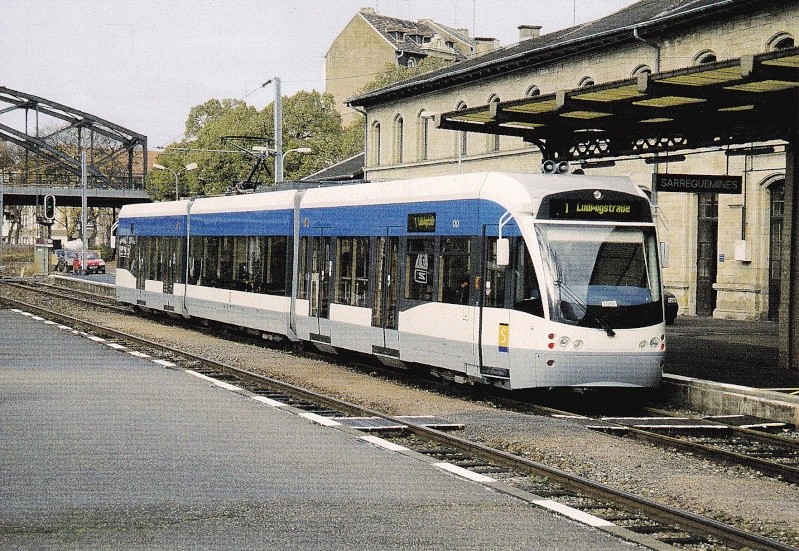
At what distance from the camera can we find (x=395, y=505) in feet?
32.7

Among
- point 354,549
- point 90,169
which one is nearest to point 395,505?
point 354,549

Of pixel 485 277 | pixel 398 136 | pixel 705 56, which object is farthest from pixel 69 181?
pixel 485 277

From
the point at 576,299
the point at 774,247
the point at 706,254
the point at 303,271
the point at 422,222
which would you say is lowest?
the point at 576,299

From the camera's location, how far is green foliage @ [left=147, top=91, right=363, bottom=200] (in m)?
90.9

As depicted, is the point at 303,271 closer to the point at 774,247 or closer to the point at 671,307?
the point at 671,307

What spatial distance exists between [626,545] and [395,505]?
1.91m

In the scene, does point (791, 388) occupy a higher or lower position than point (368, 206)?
lower

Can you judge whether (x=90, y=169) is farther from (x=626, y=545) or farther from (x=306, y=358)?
(x=626, y=545)

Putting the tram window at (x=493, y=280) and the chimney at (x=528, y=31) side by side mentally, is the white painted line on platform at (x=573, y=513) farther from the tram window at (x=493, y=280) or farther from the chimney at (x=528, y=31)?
the chimney at (x=528, y=31)

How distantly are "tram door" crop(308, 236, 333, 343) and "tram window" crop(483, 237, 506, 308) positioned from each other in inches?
237

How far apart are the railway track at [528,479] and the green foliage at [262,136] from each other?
234ft

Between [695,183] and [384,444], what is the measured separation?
10.4 meters

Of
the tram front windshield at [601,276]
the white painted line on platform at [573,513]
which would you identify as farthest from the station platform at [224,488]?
the tram front windshield at [601,276]

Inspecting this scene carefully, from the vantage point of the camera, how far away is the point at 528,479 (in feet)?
38.0
